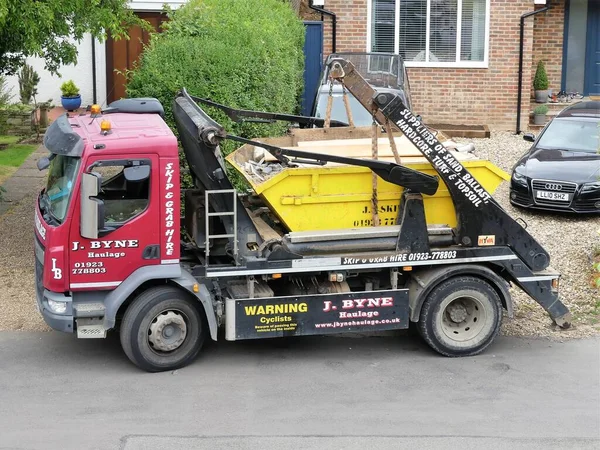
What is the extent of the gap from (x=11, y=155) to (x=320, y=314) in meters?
11.6

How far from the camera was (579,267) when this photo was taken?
12.2 metres

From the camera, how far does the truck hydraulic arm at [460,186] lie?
8.82 metres

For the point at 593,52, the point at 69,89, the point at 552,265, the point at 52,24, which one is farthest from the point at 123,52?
the point at 552,265

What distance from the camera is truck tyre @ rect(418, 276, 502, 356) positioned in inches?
358

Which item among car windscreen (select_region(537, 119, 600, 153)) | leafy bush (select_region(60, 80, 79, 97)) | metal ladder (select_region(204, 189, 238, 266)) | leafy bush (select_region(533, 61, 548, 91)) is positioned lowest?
metal ladder (select_region(204, 189, 238, 266))

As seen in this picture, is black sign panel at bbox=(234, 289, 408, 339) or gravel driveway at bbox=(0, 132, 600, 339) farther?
gravel driveway at bbox=(0, 132, 600, 339)

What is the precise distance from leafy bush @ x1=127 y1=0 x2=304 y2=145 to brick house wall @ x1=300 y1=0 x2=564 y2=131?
6.97 metres

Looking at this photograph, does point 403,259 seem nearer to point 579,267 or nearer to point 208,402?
point 208,402

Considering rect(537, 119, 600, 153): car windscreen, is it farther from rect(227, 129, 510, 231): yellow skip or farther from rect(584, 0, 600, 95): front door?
rect(584, 0, 600, 95): front door

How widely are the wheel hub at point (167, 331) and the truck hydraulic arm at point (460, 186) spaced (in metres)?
2.65

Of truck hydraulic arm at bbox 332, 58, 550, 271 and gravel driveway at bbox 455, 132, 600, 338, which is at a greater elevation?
truck hydraulic arm at bbox 332, 58, 550, 271

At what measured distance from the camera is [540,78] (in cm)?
2272

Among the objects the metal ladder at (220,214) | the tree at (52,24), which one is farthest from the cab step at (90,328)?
the tree at (52,24)

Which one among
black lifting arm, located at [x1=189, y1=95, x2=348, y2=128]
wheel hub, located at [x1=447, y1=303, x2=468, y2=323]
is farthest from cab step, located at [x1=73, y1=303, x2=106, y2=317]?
wheel hub, located at [x1=447, y1=303, x2=468, y2=323]
